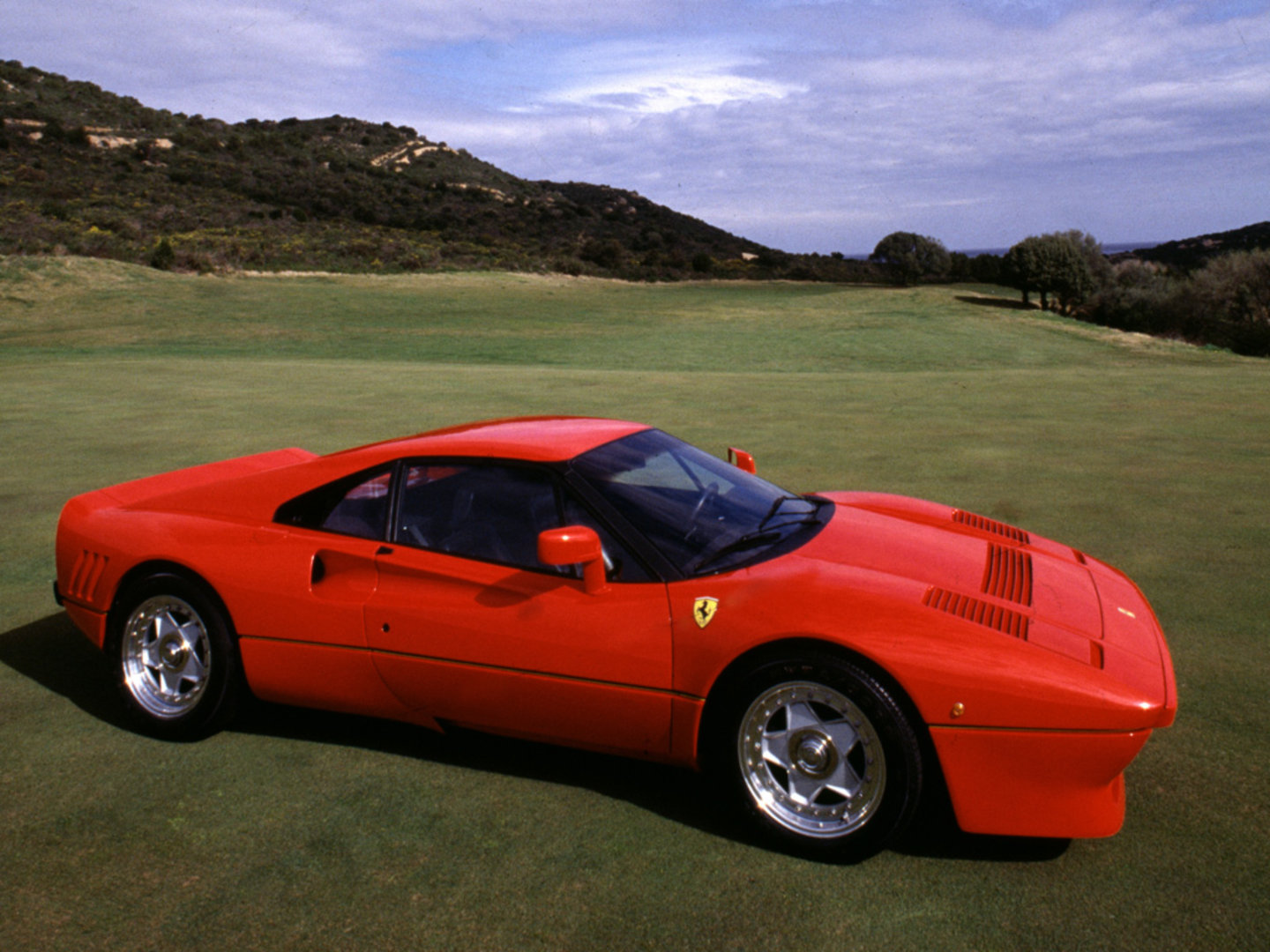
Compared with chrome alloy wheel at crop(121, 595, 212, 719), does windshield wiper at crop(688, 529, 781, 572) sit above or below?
above

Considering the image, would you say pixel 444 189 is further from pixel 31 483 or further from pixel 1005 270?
pixel 31 483

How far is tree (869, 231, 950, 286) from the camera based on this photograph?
57000 mm

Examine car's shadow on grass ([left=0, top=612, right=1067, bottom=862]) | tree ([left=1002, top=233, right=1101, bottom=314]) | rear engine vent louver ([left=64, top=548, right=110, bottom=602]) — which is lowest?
car's shadow on grass ([left=0, top=612, right=1067, bottom=862])

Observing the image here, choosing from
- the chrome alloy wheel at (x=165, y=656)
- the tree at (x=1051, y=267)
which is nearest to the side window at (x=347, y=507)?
the chrome alloy wheel at (x=165, y=656)

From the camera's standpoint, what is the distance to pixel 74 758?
4082 mm

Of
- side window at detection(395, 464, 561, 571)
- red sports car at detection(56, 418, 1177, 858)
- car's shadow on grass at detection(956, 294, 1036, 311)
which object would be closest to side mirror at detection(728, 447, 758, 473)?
red sports car at detection(56, 418, 1177, 858)

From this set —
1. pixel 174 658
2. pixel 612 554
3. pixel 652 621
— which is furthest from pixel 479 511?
pixel 174 658

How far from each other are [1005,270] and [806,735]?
4470 centimetres

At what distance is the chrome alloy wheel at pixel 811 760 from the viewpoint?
319 centimetres

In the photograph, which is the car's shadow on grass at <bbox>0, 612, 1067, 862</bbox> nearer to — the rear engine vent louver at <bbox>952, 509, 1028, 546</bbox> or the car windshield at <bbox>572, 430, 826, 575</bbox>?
the car windshield at <bbox>572, 430, 826, 575</bbox>

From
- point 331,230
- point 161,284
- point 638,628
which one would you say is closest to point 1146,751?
point 638,628

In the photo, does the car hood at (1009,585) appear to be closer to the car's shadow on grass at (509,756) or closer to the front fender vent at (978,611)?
the front fender vent at (978,611)

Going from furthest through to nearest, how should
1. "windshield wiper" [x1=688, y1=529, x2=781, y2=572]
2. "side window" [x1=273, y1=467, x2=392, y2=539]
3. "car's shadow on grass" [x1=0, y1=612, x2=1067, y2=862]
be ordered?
"side window" [x1=273, y1=467, x2=392, y2=539], "windshield wiper" [x1=688, y1=529, x2=781, y2=572], "car's shadow on grass" [x1=0, y1=612, x2=1067, y2=862]

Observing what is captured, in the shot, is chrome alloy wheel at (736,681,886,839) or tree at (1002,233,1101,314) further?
tree at (1002,233,1101,314)
